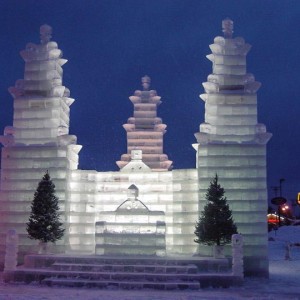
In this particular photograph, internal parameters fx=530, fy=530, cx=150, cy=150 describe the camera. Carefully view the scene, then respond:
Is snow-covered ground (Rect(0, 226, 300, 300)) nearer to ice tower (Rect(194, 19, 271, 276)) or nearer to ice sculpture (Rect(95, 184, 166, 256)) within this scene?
ice tower (Rect(194, 19, 271, 276))

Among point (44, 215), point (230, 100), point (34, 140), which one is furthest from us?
point (34, 140)

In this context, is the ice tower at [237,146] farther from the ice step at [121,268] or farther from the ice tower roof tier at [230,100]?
the ice step at [121,268]

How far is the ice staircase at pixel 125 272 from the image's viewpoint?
683 inches

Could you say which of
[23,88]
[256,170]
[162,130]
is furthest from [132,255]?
[162,130]

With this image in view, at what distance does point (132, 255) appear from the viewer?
67.9 ft

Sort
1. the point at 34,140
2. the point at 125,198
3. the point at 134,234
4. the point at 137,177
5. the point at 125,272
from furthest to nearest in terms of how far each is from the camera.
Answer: the point at 137,177
the point at 125,198
the point at 34,140
the point at 134,234
the point at 125,272

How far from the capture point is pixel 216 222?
2023cm

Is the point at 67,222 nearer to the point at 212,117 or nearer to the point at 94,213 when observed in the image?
the point at 94,213

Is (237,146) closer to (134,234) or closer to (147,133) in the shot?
(134,234)

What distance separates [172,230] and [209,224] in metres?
2.93

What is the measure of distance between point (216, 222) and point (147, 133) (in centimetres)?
1225

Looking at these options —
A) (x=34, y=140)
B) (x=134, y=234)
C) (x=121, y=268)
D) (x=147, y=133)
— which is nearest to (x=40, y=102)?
(x=34, y=140)

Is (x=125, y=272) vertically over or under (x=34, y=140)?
under

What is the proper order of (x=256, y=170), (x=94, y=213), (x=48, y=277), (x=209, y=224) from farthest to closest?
(x=94, y=213), (x=256, y=170), (x=209, y=224), (x=48, y=277)
